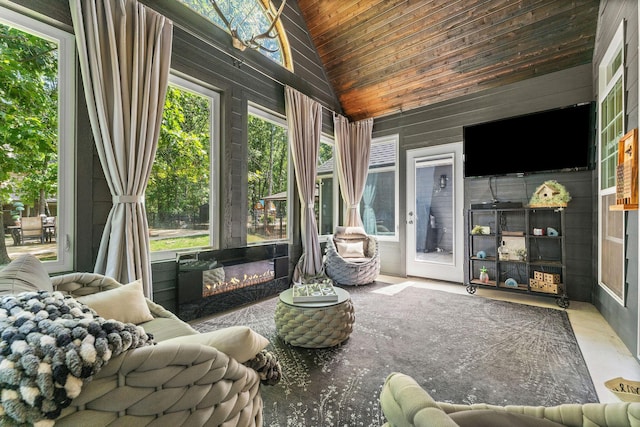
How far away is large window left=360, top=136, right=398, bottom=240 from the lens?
4.91 meters

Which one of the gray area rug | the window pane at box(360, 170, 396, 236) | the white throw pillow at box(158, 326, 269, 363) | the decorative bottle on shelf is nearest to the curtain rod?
the window pane at box(360, 170, 396, 236)

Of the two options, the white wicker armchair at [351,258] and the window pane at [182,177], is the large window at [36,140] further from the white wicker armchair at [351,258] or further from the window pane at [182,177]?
the white wicker armchair at [351,258]

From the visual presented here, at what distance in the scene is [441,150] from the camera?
4.34 metres

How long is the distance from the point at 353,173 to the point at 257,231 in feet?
7.27

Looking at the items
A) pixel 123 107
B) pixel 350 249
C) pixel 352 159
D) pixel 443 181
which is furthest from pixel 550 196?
pixel 123 107

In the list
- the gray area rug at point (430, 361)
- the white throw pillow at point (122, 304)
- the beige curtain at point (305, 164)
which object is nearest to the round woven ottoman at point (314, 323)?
the gray area rug at point (430, 361)

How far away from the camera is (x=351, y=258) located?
4207 millimetres

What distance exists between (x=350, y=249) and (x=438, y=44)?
10.3ft

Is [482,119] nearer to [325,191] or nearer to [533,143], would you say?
[533,143]

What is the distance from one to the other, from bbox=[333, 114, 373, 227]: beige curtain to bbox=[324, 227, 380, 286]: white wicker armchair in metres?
0.48

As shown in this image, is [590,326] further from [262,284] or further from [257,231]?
[257,231]

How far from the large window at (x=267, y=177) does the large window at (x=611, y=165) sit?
353 cm

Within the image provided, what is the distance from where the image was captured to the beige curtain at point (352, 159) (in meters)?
4.88

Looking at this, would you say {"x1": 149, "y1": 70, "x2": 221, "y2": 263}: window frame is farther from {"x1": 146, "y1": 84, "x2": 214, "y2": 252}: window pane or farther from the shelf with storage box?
the shelf with storage box
